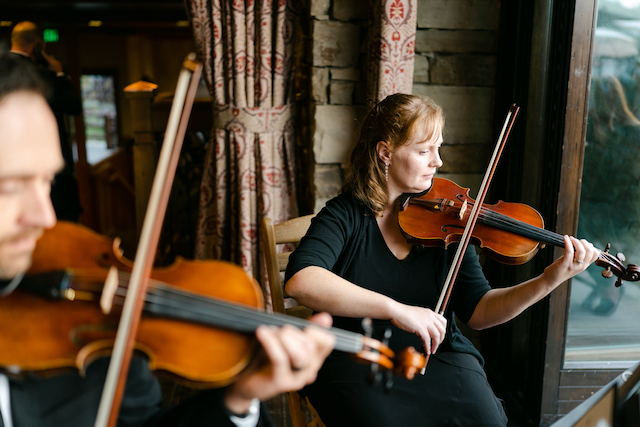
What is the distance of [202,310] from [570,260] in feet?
2.86

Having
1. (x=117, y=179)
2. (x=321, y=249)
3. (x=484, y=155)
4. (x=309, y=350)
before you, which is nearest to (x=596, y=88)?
(x=484, y=155)

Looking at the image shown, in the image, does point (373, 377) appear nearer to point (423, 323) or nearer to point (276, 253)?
point (423, 323)

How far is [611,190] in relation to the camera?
1.79 metres

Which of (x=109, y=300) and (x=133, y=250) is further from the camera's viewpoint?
(x=133, y=250)

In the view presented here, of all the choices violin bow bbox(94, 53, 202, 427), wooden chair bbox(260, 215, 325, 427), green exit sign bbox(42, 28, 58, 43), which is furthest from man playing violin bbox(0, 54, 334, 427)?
green exit sign bbox(42, 28, 58, 43)

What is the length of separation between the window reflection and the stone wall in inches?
15.4

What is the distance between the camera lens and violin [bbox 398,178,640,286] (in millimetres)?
1263

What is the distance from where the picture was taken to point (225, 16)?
6.79ft

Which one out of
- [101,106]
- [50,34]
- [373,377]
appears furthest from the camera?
[101,106]

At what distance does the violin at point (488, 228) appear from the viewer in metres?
1.26

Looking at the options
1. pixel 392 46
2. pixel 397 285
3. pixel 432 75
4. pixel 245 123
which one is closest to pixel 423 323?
pixel 397 285

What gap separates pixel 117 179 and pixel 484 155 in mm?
3719

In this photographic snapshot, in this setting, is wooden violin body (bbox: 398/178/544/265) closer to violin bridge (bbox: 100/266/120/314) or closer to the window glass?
violin bridge (bbox: 100/266/120/314)

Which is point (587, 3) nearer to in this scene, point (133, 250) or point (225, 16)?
point (225, 16)
